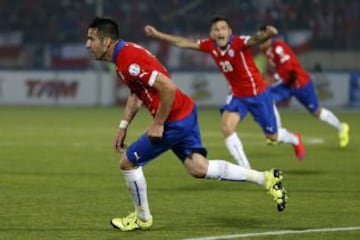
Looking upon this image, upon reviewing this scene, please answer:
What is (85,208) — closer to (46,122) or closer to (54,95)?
(46,122)

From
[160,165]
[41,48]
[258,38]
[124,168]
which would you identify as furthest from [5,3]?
[124,168]

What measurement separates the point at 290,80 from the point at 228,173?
31.6ft

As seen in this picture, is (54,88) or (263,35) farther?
(54,88)

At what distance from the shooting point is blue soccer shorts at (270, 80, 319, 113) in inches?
736

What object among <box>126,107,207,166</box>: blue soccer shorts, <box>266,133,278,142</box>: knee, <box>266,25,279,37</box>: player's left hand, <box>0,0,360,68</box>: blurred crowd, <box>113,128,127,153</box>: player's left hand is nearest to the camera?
<box>126,107,207,166</box>: blue soccer shorts

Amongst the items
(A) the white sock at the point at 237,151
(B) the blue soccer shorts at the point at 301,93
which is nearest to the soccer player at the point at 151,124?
(A) the white sock at the point at 237,151

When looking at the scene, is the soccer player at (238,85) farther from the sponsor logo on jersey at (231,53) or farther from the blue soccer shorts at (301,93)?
the blue soccer shorts at (301,93)

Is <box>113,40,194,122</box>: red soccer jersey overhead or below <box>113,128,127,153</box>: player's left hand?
overhead

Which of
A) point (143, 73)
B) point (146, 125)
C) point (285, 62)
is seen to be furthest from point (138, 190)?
point (146, 125)

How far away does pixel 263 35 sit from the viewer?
12.2 m

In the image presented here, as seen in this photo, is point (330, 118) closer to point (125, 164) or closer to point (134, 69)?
point (125, 164)

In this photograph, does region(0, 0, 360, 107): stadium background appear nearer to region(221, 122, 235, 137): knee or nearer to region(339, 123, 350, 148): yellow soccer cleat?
region(339, 123, 350, 148): yellow soccer cleat

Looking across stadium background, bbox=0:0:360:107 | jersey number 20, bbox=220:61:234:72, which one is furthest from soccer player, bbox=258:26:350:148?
stadium background, bbox=0:0:360:107

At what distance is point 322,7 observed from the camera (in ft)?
124
